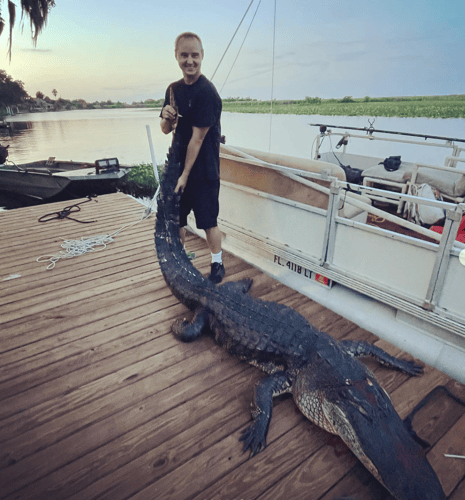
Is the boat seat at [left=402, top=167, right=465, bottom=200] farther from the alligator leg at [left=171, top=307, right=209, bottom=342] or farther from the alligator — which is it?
the alligator leg at [left=171, top=307, right=209, bottom=342]

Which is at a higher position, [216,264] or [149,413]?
[216,264]

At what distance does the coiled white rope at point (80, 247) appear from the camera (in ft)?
11.9

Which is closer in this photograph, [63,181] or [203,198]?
[203,198]

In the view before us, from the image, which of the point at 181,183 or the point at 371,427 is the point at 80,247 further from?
the point at 371,427

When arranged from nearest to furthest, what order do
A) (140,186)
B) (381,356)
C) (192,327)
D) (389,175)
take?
(381,356) → (192,327) → (389,175) → (140,186)

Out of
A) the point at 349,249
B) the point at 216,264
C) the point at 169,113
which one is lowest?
the point at 216,264

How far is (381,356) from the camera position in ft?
6.71

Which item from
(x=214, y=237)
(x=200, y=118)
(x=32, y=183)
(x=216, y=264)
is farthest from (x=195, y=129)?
(x=32, y=183)

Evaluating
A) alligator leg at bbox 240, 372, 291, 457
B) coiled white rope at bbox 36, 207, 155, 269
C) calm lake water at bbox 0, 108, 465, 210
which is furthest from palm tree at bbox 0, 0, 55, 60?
alligator leg at bbox 240, 372, 291, 457

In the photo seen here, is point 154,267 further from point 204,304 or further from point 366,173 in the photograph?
point 366,173

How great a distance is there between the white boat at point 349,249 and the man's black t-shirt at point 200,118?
0.66 meters

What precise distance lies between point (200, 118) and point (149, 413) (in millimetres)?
2066

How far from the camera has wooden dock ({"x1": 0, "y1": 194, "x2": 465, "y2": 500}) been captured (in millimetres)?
1464

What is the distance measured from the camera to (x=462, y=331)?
2.03 m
